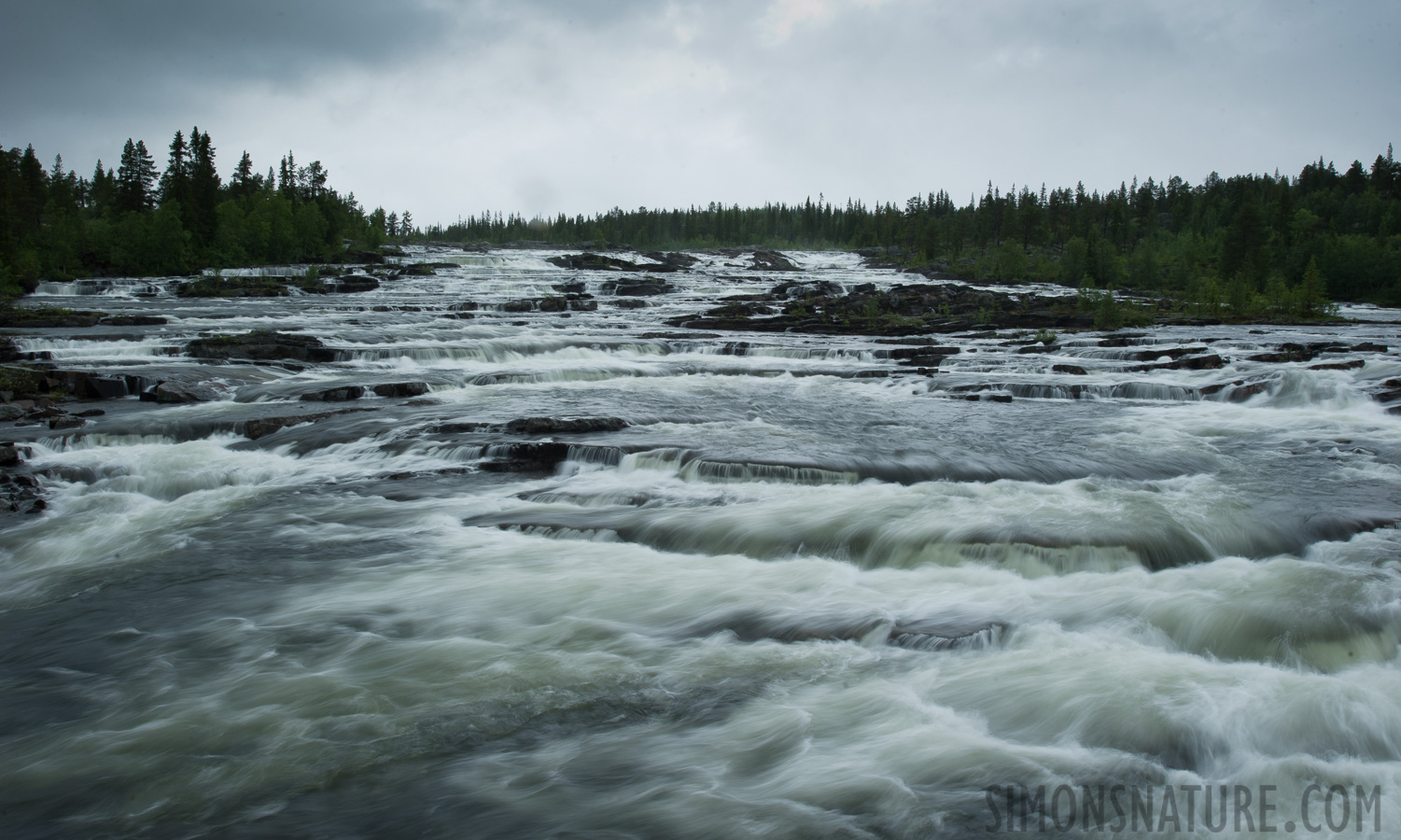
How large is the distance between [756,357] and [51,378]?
16907 mm

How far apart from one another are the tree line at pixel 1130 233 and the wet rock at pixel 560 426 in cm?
2970

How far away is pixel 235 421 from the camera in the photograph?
13.0 meters

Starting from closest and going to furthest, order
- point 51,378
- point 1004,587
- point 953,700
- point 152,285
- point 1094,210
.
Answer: point 953,700
point 1004,587
point 51,378
point 152,285
point 1094,210

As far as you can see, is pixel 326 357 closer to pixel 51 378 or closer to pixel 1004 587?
pixel 51 378

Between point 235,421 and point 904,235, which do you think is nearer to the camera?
point 235,421

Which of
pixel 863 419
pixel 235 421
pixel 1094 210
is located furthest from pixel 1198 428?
pixel 1094 210

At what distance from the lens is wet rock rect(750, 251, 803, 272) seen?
292 ft

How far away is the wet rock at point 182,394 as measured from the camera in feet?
50.0

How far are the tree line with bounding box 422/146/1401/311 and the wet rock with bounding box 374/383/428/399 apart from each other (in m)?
30.3

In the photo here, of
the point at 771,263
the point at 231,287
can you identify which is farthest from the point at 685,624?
the point at 771,263

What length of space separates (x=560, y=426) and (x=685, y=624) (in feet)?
22.2

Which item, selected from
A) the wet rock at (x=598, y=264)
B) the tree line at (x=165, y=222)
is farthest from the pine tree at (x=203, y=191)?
the wet rock at (x=598, y=264)

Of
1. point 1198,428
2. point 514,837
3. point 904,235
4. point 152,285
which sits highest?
point 904,235

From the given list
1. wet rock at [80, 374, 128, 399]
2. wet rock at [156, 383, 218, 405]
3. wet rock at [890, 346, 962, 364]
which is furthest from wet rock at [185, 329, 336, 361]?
wet rock at [890, 346, 962, 364]
